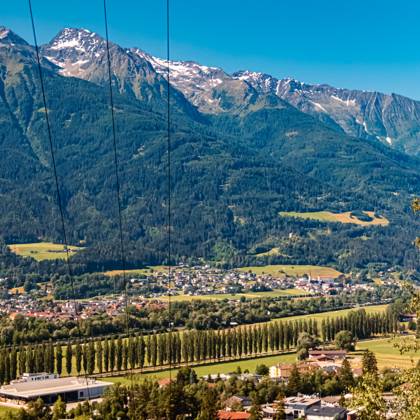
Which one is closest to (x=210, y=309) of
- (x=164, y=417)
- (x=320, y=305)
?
(x=320, y=305)

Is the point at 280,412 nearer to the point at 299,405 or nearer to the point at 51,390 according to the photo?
the point at 299,405

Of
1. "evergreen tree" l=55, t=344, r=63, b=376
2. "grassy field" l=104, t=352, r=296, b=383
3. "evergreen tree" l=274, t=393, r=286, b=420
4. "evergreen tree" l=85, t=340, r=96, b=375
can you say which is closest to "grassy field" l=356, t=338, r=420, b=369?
"grassy field" l=104, t=352, r=296, b=383

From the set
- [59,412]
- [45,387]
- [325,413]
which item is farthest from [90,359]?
[325,413]

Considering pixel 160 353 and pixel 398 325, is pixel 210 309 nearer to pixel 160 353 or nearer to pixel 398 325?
pixel 398 325

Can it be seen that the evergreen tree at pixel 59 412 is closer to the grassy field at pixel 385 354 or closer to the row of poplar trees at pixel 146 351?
the row of poplar trees at pixel 146 351

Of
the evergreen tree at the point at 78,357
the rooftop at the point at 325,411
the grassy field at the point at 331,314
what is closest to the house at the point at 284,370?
the rooftop at the point at 325,411

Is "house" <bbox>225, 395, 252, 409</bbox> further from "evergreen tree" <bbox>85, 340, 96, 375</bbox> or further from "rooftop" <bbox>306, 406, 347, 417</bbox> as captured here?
"evergreen tree" <bbox>85, 340, 96, 375</bbox>
